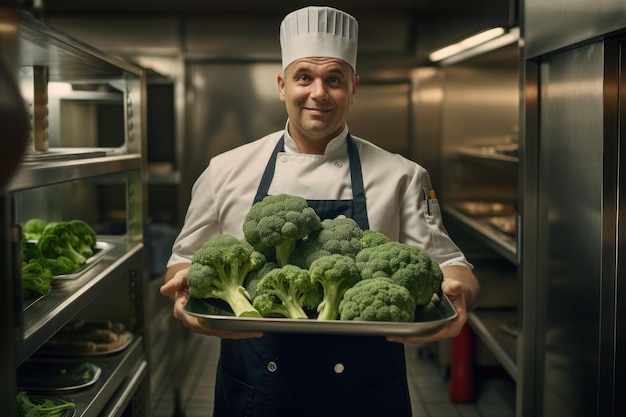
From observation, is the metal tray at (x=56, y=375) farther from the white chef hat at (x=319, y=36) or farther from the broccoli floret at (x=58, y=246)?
the white chef hat at (x=319, y=36)

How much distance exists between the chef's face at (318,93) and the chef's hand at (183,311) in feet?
1.68

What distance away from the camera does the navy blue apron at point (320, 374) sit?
181 cm

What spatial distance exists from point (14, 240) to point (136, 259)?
121cm

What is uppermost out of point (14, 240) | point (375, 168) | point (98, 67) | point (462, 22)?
point (462, 22)

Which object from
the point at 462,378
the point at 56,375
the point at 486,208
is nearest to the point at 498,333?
the point at 462,378

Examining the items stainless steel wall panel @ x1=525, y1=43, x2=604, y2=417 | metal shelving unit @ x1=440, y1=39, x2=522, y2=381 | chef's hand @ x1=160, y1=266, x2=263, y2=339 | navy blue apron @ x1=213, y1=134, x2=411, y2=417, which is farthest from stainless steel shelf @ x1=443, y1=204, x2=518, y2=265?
chef's hand @ x1=160, y1=266, x2=263, y2=339

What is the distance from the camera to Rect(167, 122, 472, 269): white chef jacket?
6.27 feet

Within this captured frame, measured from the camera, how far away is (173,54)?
4008mm

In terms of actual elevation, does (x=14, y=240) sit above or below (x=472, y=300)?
above

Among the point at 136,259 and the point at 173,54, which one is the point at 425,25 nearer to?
the point at 173,54

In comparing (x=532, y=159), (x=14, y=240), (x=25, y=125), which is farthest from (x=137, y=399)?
(x=25, y=125)

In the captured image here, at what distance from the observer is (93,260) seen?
7.50 ft

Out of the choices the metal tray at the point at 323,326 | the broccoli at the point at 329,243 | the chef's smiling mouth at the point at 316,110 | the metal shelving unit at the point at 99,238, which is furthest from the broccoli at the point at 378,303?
the metal shelving unit at the point at 99,238

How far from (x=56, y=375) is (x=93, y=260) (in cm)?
38
